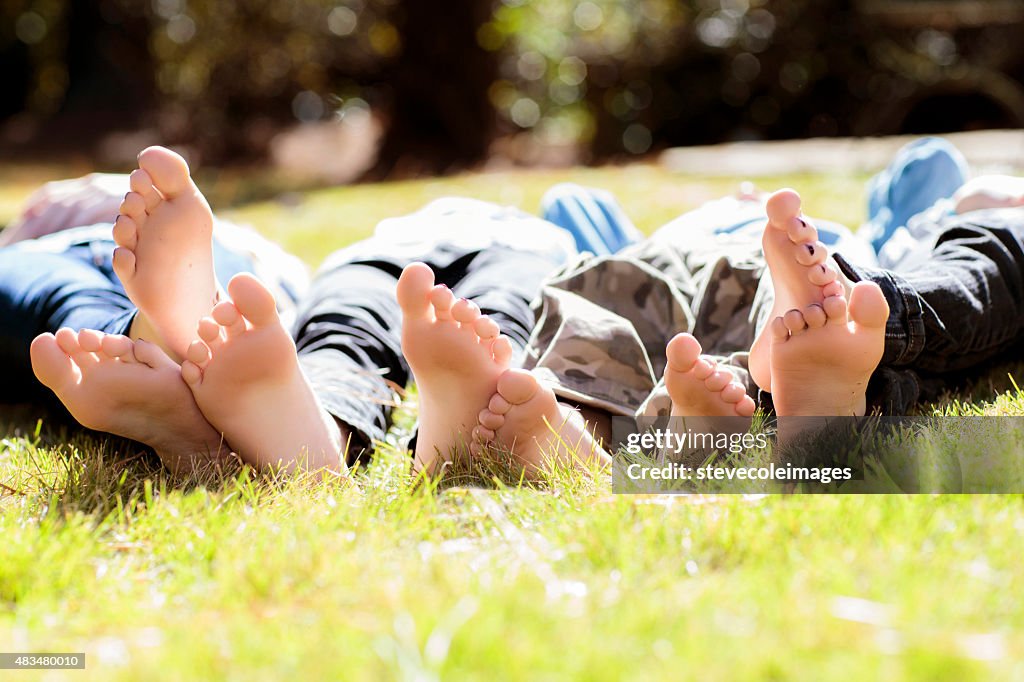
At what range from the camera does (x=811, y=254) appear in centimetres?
121

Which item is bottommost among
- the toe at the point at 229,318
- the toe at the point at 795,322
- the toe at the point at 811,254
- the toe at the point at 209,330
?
the toe at the point at 209,330

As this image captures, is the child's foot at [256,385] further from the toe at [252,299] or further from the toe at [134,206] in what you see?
the toe at [134,206]

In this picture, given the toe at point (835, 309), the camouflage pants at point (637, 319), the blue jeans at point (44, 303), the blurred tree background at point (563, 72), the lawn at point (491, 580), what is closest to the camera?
the lawn at point (491, 580)

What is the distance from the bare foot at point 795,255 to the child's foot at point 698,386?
12cm

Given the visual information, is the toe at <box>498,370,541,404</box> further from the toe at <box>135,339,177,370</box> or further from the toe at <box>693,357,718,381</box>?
the toe at <box>135,339,177,370</box>

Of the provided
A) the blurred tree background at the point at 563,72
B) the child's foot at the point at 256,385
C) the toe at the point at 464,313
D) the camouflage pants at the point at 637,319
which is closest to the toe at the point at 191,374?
the child's foot at the point at 256,385

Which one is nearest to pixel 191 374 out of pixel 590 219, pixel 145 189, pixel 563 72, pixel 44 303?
pixel 145 189

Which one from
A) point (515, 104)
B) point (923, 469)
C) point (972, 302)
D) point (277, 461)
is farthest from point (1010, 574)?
point (515, 104)

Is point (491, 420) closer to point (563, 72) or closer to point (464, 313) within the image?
point (464, 313)

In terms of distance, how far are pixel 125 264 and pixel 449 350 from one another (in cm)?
44

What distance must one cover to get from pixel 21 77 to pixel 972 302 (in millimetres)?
9949

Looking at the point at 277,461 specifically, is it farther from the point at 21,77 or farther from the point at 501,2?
the point at 21,77

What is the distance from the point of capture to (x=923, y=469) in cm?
113

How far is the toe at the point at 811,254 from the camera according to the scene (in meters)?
1.21
